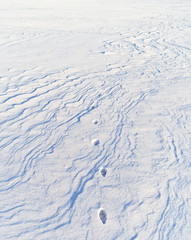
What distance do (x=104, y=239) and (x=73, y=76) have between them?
4395mm

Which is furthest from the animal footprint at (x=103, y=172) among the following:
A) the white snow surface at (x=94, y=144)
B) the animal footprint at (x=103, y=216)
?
the animal footprint at (x=103, y=216)

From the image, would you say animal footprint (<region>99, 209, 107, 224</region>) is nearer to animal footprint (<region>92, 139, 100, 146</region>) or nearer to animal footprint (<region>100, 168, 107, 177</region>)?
animal footprint (<region>100, 168, 107, 177</region>)

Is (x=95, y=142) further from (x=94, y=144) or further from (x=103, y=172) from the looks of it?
(x=103, y=172)

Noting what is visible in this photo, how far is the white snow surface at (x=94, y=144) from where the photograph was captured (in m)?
2.29

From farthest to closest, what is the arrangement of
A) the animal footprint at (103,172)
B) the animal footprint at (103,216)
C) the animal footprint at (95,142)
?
1. the animal footprint at (95,142)
2. the animal footprint at (103,172)
3. the animal footprint at (103,216)

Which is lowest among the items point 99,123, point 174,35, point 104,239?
point 104,239

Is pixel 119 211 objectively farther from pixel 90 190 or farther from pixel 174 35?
pixel 174 35

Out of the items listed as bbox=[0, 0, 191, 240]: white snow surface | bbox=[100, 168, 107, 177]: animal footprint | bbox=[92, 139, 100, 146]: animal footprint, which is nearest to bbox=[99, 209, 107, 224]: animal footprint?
bbox=[0, 0, 191, 240]: white snow surface

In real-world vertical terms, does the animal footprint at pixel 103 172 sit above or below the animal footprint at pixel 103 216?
above

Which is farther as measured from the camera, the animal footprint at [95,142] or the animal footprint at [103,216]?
the animal footprint at [95,142]

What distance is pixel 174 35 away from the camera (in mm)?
9211

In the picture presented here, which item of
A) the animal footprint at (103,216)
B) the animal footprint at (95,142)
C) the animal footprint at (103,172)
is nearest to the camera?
the animal footprint at (103,216)

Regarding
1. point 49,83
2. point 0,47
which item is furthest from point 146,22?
point 49,83

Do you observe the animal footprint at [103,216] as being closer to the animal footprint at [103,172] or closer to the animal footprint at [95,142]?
the animal footprint at [103,172]
